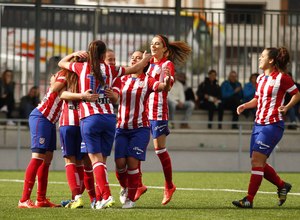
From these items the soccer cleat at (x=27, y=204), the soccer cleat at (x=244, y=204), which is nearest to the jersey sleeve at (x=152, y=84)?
the soccer cleat at (x=244, y=204)

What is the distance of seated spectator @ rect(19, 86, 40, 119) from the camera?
26688 mm

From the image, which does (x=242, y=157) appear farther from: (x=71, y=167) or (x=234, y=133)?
(x=71, y=167)

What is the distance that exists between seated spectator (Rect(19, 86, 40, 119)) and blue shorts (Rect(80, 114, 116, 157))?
1362 centimetres

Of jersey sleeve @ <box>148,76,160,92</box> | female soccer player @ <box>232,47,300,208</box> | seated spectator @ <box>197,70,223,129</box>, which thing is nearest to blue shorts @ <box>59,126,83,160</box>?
jersey sleeve @ <box>148,76,160,92</box>

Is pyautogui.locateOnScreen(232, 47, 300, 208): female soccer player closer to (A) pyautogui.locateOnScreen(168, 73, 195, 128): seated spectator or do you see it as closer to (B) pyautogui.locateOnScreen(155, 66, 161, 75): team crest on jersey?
(B) pyautogui.locateOnScreen(155, 66, 161, 75): team crest on jersey

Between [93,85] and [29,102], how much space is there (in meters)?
13.9

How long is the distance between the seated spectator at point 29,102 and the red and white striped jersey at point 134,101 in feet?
41.6

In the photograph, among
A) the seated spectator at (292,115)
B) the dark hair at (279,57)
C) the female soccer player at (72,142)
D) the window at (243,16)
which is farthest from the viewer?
the window at (243,16)

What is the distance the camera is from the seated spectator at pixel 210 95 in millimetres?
27688

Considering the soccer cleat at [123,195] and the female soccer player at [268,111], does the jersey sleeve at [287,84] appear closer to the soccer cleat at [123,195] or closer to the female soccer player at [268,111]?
the female soccer player at [268,111]

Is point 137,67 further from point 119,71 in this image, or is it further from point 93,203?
point 93,203

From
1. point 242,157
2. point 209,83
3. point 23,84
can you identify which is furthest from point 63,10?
point 242,157

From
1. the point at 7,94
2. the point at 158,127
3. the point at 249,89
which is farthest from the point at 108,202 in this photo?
the point at 249,89

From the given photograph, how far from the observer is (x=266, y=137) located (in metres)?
14.1
